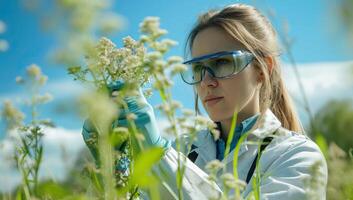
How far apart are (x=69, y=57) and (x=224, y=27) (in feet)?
8.48

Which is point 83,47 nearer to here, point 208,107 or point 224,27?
point 208,107

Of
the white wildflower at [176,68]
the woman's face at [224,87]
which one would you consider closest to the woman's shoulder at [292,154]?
the woman's face at [224,87]

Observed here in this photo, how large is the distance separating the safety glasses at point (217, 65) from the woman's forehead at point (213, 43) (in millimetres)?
103

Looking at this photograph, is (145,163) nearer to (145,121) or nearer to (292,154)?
(145,121)

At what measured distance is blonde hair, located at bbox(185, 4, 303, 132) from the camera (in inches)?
126

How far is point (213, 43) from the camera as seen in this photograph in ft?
9.77

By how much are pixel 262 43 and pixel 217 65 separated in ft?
2.21

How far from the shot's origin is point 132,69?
1232 millimetres

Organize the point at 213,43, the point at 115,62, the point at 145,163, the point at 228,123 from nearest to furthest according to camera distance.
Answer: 1. the point at 145,163
2. the point at 115,62
3. the point at 213,43
4. the point at 228,123

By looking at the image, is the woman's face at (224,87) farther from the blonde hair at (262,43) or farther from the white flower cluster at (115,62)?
the white flower cluster at (115,62)

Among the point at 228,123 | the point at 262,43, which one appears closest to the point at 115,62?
the point at 228,123

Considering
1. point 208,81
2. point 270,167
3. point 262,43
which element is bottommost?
point 270,167

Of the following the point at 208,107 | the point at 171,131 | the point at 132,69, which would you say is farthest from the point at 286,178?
the point at 171,131

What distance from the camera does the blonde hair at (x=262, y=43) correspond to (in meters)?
3.20
